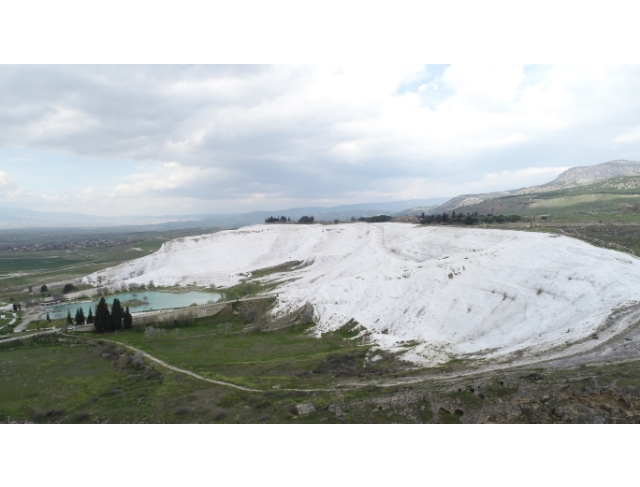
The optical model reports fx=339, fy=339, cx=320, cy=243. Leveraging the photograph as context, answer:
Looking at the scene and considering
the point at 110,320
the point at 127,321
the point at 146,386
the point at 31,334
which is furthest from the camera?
the point at 127,321

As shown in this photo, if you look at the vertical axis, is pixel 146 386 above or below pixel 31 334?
below

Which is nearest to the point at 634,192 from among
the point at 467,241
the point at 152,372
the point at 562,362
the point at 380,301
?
the point at 467,241

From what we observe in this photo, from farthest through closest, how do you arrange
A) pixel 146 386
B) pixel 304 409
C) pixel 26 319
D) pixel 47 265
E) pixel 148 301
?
pixel 47 265 < pixel 148 301 < pixel 26 319 < pixel 146 386 < pixel 304 409

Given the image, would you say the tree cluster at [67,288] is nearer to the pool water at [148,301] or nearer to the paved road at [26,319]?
the pool water at [148,301]

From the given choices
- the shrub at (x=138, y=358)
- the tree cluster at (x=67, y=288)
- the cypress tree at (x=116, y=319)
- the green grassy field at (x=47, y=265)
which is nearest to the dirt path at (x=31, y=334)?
the cypress tree at (x=116, y=319)

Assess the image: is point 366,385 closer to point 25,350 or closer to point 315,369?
point 315,369

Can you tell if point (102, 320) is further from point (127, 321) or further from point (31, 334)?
point (31, 334)

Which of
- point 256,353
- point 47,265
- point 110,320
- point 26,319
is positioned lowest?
point 256,353

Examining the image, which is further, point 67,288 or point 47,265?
point 47,265

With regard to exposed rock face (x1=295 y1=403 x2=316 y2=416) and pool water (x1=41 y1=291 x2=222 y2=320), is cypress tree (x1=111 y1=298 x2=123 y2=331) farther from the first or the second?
exposed rock face (x1=295 y1=403 x2=316 y2=416)

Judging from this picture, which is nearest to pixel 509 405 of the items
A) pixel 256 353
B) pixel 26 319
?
pixel 256 353

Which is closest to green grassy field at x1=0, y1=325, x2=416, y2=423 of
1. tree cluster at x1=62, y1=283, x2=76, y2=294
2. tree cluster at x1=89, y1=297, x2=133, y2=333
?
tree cluster at x1=89, y1=297, x2=133, y2=333
